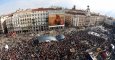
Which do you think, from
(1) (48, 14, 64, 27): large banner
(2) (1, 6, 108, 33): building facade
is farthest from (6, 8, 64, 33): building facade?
(1) (48, 14, 64, 27): large banner

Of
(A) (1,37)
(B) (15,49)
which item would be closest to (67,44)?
(B) (15,49)

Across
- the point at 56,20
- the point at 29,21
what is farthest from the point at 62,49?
the point at 29,21

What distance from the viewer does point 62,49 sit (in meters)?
68.3

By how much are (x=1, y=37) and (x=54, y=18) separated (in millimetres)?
17502

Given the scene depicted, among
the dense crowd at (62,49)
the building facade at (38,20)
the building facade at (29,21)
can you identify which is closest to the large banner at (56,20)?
the building facade at (38,20)

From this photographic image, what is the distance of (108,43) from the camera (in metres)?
70.0

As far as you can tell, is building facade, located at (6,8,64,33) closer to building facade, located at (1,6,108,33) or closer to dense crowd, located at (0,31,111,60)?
building facade, located at (1,6,108,33)

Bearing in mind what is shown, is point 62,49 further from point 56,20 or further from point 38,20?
point 38,20

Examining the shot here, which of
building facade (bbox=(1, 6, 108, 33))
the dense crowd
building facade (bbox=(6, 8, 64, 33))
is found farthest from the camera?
building facade (bbox=(1, 6, 108, 33))

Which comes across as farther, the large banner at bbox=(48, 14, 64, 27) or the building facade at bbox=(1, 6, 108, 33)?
the large banner at bbox=(48, 14, 64, 27)

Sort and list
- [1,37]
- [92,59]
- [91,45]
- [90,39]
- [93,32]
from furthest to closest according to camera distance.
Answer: [1,37] < [93,32] < [90,39] < [91,45] < [92,59]

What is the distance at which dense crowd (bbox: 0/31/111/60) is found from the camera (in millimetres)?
63188

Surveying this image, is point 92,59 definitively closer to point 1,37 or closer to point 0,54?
point 0,54

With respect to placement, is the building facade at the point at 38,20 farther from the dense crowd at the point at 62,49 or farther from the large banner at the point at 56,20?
the dense crowd at the point at 62,49
